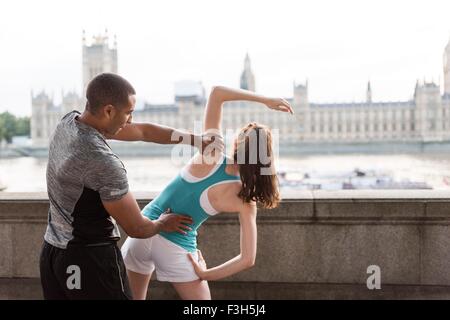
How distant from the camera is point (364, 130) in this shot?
80.4m

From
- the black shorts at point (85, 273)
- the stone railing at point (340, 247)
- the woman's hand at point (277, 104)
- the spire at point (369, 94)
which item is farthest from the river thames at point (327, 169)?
the black shorts at point (85, 273)

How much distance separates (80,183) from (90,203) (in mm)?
72

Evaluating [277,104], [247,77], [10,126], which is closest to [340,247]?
[277,104]

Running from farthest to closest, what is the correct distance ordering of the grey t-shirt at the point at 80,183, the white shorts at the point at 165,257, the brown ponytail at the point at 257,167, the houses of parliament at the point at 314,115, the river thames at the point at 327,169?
Answer: 1. the houses of parliament at the point at 314,115
2. the river thames at the point at 327,169
3. the white shorts at the point at 165,257
4. the brown ponytail at the point at 257,167
5. the grey t-shirt at the point at 80,183

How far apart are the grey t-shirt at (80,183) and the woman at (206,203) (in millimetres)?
310

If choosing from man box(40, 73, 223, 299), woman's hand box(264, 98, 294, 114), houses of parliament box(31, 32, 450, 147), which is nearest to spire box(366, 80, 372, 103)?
houses of parliament box(31, 32, 450, 147)

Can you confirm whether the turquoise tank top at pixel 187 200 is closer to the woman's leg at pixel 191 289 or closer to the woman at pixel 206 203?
the woman at pixel 206 203

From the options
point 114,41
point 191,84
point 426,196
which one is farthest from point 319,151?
point 426,196

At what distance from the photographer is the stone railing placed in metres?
3.22

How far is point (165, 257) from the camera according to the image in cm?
205

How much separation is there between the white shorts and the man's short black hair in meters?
0.57

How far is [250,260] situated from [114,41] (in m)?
79.4

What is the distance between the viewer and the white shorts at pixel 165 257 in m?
2.05
